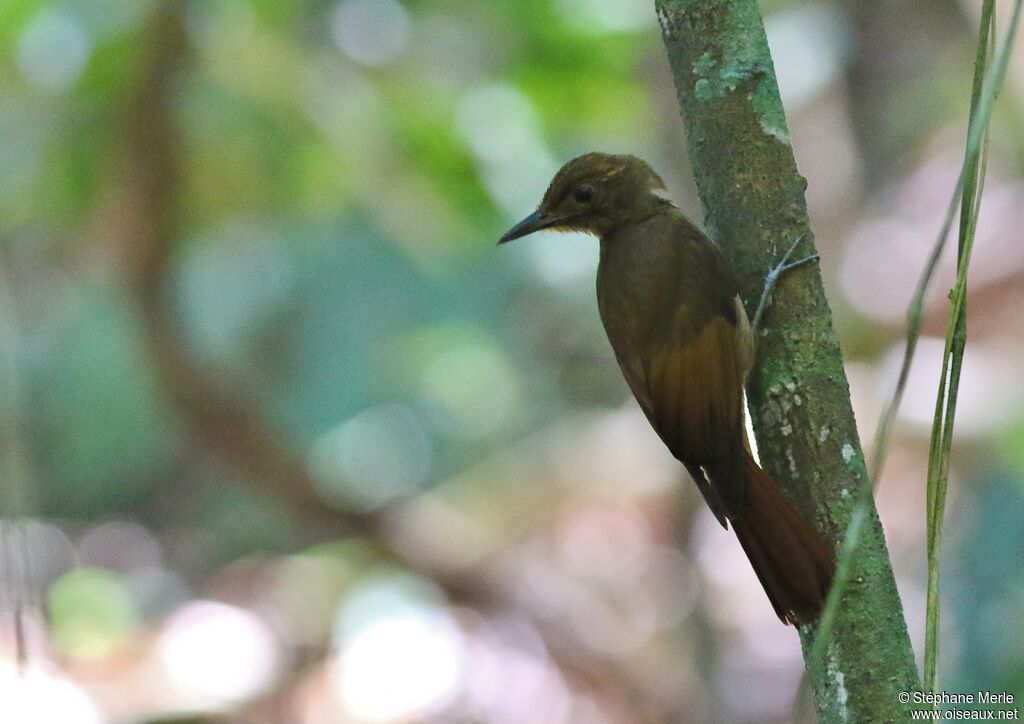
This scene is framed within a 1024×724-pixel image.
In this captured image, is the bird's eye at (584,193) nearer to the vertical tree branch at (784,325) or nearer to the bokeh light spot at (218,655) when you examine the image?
the vertical tree branch at (784,325)

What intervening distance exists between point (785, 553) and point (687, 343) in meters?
0.77

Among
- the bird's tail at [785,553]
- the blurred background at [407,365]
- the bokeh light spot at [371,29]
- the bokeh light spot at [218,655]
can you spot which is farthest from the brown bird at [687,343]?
the bokeh light spot at [218,655]

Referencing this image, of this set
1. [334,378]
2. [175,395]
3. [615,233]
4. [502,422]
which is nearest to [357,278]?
[334,378]

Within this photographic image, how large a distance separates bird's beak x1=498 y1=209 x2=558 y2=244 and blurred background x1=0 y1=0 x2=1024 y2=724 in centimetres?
134

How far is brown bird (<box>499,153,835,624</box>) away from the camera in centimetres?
225

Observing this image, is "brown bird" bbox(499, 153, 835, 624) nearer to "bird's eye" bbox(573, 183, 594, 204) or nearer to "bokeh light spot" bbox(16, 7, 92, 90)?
"bird's eye" bbox(573, 183, 594, 204)

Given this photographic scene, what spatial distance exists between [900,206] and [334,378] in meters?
3.28

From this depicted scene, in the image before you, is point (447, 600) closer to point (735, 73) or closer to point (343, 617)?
point (343, 617)

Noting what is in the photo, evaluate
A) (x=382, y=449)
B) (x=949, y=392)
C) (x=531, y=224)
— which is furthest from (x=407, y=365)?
(x=949, y=392)

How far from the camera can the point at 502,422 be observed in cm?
659

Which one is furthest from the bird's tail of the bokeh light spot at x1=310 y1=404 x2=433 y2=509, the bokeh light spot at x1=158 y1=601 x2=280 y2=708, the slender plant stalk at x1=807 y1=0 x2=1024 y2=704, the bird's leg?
the bokeh light spot at x1=310 y1=404 x2=433 y2=509

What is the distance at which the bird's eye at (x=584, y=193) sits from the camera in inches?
130

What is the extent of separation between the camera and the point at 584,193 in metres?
3.30

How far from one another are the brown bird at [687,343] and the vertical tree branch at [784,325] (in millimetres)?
72
